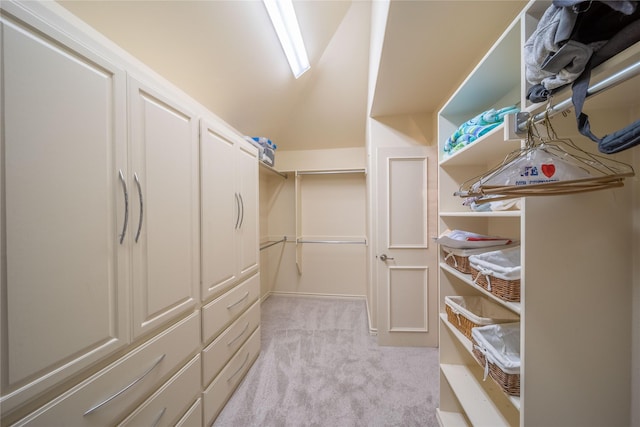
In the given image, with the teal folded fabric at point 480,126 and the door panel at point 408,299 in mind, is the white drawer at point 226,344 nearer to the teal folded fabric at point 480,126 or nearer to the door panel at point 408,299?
the door panel at point 408,299

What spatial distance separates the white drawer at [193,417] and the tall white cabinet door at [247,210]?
2.46 ft

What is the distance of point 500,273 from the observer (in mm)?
718

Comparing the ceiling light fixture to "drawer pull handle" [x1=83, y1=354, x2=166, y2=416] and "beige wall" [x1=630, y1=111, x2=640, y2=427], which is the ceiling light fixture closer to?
"beige wall" [x1=630, y1=111, x2=640, y2=427]

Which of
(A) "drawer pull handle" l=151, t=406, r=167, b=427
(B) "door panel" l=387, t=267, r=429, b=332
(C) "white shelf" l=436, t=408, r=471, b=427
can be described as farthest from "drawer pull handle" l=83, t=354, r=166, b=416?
(B) "door panel" l=387, t=267, r=429, b=332

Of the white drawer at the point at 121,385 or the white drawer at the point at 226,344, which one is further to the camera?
the white drawer at the point at 226,344

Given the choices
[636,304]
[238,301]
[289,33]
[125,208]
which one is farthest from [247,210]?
[636,304]

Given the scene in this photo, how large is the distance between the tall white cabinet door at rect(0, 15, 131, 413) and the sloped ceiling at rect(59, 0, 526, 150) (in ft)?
2.16

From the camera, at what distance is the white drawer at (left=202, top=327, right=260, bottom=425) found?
4.08 ft

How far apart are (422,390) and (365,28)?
3209mm

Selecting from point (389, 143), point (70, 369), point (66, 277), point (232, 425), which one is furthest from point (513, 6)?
point (232, 425)

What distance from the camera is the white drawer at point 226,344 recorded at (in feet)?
4.06

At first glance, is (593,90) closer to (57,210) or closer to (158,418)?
(57,210)

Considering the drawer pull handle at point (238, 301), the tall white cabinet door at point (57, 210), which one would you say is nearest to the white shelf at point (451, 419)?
the drawer pull handle at point (238, 301)

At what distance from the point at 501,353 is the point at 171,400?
1482mm
